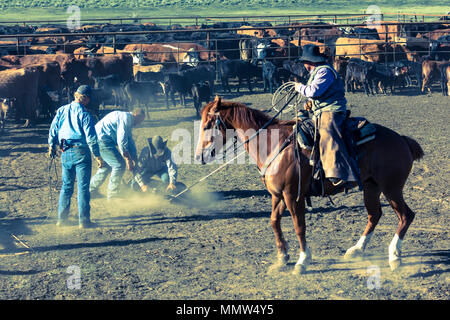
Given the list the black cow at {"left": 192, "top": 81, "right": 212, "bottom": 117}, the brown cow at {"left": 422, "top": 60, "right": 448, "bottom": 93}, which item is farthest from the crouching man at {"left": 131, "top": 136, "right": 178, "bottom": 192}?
the brown cow at {"left": 422, "top": 60, "right": 448, "bottom": 93}

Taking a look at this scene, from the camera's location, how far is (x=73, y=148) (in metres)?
7.60

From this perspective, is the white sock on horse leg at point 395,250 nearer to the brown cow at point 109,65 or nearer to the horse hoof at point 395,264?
the horse hoof at point 395,264

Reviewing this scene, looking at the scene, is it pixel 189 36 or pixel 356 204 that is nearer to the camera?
pixel 356 204

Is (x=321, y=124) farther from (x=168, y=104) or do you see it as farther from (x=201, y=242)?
(x=168, y=104)

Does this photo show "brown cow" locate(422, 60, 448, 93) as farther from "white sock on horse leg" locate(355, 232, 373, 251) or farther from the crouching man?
"white sock on horse leg" locate(355, 232, 373, 251)

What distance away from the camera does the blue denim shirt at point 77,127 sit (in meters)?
7.52

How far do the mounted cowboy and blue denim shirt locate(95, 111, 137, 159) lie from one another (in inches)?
137

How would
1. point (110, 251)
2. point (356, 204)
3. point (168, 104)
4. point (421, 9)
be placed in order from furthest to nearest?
point (421, 9) → point (168, 104) → point (356, 204) → point (110, 251)

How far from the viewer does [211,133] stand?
6.12 meters

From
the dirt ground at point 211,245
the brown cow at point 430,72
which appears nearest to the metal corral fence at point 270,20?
the brown cow at point 430,72

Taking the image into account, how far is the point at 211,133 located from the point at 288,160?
804mm

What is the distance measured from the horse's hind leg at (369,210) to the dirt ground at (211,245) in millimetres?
115
